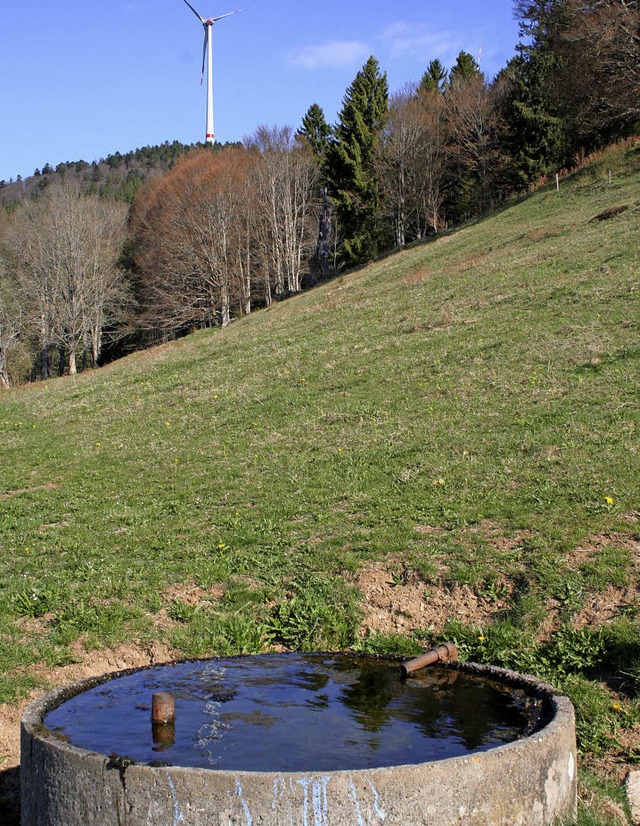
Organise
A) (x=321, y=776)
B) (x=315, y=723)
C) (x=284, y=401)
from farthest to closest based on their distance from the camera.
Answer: (x=284, y=401) → (x=315, y=723) → (x=321, y=776)

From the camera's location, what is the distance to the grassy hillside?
7812mm

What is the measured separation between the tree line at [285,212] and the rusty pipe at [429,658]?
50617 millimetres

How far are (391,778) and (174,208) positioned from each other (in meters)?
62.5

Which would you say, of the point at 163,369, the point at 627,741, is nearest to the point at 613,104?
the point at 163,369

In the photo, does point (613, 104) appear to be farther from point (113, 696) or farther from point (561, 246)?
point (113, 696)

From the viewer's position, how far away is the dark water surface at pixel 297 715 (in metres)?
A: 4.71

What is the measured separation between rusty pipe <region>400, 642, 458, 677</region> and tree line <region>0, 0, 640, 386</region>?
50.6m

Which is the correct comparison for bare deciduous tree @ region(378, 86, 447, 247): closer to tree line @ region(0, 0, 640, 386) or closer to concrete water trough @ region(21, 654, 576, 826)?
tree line @ region(0, 0, 640, 386)

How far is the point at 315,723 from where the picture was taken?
5176mm

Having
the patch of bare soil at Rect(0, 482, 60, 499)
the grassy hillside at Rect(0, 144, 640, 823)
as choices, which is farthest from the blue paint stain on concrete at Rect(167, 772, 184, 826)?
the patch of bare soil at Rect(0, 482, 60, 499)

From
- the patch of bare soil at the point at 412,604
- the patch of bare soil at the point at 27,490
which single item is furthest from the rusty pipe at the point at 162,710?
the patch of bare soil at the point at 27,490

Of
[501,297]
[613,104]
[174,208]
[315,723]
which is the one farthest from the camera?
[174,208]

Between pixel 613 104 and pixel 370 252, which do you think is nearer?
pixel 613 104

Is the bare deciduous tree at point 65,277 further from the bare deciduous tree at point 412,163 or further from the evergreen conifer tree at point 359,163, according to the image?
the bare deciduous tree at point 412,163
